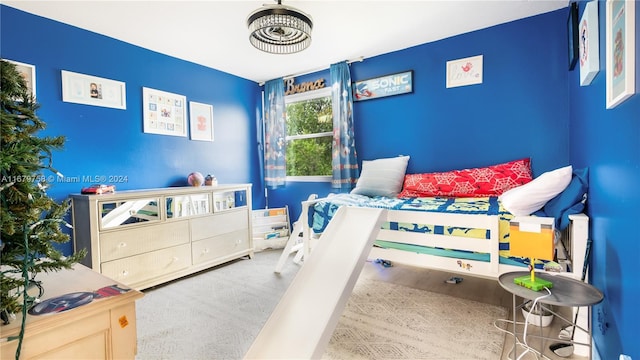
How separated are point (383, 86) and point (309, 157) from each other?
1318 millimetres

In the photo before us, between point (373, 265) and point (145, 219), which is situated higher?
point (145, 219)

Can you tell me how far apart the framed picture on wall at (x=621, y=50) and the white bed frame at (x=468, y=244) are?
2.79 ft

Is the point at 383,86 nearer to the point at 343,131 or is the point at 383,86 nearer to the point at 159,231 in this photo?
the point at 343,131

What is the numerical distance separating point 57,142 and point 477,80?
3177mm

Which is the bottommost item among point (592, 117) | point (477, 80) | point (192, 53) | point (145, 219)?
point (145, 219)

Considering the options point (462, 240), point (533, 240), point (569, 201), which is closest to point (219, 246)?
point (462, 240)

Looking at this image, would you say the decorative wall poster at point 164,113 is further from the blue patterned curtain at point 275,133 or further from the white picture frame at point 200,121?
the blue patterned curtain at point 275,133

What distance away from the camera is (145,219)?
2631mm

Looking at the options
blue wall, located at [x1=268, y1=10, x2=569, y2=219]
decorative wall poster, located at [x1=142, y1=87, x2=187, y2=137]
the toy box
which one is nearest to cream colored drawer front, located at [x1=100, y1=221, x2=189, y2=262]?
decorative wall poster, located at [x1=142, y1=87, x2=187, y2=137]

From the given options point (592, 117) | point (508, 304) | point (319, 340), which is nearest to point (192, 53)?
point (319, 340)

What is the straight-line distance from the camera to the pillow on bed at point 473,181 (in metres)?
2.62

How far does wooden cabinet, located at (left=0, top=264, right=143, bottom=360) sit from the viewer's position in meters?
0.65

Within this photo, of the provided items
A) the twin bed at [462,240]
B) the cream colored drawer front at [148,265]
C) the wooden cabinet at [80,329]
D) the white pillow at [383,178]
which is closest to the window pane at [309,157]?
the white pillow at [383,178]

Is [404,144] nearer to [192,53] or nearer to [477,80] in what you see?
[477,80]
